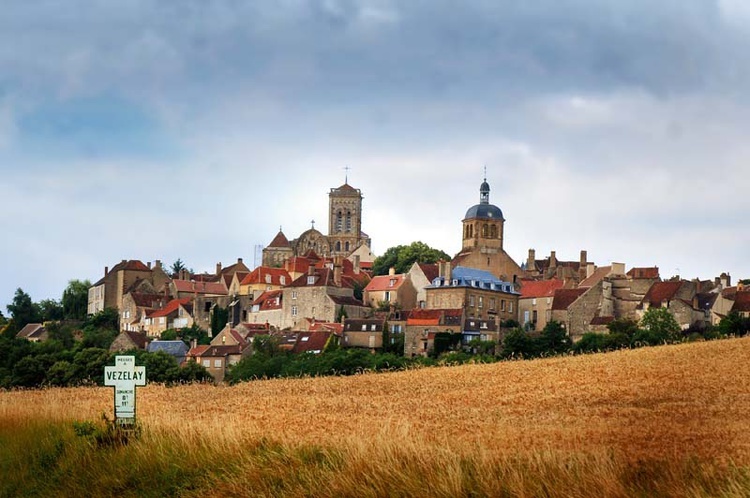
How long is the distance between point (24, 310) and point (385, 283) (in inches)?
1655

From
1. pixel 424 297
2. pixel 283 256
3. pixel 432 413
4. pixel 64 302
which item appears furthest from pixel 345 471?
pixel 283 256

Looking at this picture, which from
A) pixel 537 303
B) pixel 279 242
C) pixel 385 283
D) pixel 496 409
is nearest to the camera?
pixel 496 409

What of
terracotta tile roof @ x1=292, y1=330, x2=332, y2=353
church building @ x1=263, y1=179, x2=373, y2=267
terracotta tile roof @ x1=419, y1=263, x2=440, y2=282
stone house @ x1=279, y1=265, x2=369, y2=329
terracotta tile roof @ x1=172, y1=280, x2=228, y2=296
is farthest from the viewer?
church building @ x1=263, y1=179, x2=373, y2=267

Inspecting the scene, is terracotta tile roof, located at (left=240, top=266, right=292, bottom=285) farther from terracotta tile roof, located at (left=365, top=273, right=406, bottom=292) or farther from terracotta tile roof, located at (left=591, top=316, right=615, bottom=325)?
terracotta tile roof, located at (left=591, top=316, right=615, bottom=325)

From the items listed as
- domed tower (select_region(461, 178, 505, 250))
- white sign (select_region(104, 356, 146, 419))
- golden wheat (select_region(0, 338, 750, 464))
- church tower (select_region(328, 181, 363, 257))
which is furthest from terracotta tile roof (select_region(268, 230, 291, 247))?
white sign (select_region(104, 356, 146, 419))

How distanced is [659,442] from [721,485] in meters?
3.46

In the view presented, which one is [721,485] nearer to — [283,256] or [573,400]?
[573,400]

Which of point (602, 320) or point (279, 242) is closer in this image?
point (602, 320)

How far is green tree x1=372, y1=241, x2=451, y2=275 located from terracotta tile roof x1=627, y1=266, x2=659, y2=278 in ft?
95.4

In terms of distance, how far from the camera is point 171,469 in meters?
17.3

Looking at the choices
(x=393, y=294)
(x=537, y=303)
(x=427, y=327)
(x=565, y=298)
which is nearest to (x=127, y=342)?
(x=393, y=294)

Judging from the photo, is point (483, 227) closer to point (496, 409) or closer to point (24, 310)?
point (24, 310)

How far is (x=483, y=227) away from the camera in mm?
119812

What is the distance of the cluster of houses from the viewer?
8700 centimetres
